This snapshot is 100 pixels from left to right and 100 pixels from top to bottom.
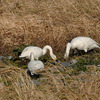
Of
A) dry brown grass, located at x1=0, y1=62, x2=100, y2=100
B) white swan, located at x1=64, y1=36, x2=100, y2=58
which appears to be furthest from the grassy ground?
dry brown grass, located at x1=0, y1=62, x2=100, y2=100

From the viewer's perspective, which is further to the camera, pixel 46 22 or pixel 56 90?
pixel 46 22

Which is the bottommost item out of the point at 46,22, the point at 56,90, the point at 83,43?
the point at 56,90

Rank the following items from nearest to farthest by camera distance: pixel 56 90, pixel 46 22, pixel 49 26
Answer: pixel 56 90 → pixel 49 26 → pixel 46 22

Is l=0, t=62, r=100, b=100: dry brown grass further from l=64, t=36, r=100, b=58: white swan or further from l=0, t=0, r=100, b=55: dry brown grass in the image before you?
l=0, t=0, r=100, b=55: dry brown grass

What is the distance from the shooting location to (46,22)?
808 cm

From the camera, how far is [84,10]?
29.0ft

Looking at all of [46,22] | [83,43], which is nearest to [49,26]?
[46,22]

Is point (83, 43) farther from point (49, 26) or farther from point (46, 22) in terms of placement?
point (46, 22)

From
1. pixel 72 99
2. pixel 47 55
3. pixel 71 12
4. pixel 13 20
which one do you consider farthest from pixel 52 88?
pixel 71 12

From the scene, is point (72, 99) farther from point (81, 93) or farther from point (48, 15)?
point (48, 15)

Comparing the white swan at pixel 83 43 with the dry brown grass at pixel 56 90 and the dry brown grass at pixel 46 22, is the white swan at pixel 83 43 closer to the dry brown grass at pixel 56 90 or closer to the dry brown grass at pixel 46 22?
the dry brown grass at pixel 46 22

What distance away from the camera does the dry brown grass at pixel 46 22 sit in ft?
25.4

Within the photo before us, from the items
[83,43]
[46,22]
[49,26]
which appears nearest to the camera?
[83,43]

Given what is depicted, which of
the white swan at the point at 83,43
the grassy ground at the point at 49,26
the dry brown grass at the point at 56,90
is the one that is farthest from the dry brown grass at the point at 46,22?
the dry brown grass at the point at 56,90
